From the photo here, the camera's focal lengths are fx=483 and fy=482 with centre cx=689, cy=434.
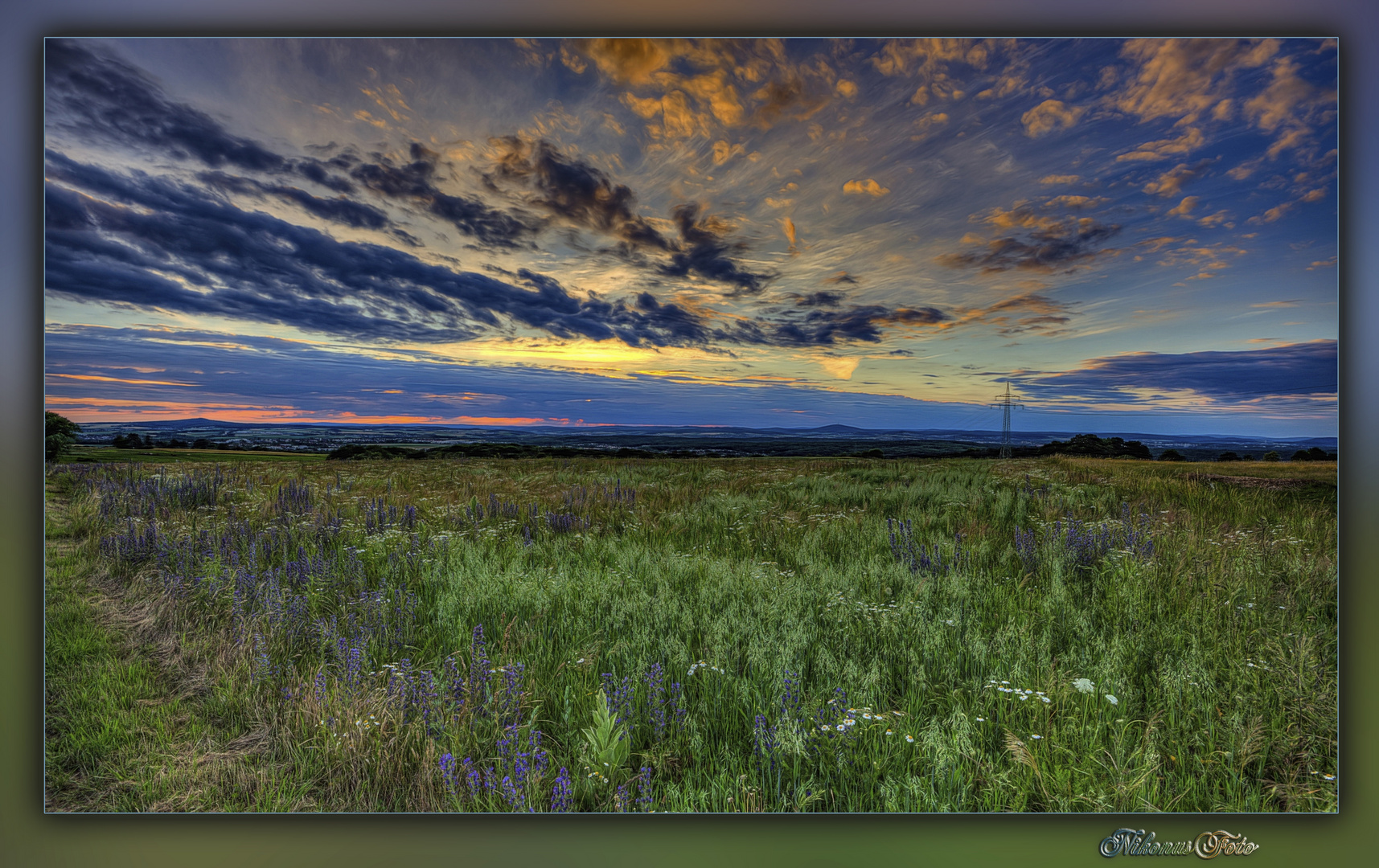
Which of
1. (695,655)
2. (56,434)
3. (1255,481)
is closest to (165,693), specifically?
(56,434)

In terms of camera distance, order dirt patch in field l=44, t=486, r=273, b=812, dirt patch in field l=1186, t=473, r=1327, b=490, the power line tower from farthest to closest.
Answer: the power line tower → dirt patch in field l=1186, t=473, r=1327, b=490 → dirt patch in field l=44, t=486, r=273, b=812

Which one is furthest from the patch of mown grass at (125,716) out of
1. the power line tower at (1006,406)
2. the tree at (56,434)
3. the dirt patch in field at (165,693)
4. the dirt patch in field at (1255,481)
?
the dirt patch in field at (1255,481)

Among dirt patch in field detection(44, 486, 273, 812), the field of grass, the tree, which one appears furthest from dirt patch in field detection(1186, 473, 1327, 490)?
the tree

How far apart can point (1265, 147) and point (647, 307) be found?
15.0ft

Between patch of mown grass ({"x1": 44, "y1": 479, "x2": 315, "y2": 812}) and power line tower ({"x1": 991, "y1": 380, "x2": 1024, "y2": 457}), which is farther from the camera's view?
power line tower ({"x1": 991, "y1": 380, "x2": 1024, "y2": 457})

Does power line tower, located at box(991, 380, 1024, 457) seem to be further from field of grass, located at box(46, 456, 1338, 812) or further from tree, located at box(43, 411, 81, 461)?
tree, located at box(43, 411, 81, 461)

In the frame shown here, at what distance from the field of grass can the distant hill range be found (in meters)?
0.25

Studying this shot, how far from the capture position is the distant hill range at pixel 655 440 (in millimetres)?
3703

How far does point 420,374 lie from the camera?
396cm

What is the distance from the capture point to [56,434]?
3.34 m

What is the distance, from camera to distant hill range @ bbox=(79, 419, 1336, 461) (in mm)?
3703

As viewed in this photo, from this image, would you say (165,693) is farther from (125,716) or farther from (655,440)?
(655,440)

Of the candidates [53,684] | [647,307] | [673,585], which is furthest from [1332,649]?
[53,684]
